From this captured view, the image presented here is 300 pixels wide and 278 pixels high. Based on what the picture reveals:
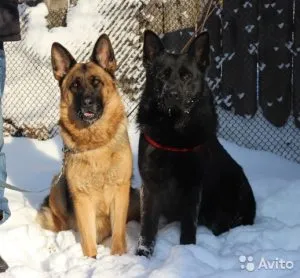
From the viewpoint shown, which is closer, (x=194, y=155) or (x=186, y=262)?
(x=186, y=262)

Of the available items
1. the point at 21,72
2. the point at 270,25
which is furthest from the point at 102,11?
the point at 270,25

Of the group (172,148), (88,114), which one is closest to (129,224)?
(172,148)

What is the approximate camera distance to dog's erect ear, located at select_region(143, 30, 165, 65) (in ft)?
12.1

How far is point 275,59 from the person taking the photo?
616cm

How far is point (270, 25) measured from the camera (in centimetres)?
612

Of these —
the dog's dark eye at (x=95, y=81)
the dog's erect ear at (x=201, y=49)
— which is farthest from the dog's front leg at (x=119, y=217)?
the dog's erect ear at (x=201, y=49)

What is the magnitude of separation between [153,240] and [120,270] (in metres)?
0.52

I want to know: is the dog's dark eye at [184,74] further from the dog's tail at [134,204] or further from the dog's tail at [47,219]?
the dog's tail at [47,219]

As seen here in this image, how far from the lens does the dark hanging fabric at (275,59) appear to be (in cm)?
602

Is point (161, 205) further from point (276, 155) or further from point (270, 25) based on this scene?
point (270, 25)

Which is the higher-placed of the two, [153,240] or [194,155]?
[194,155]

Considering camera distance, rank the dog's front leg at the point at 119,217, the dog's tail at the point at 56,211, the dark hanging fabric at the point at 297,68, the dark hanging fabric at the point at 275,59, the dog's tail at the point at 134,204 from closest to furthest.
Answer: the dog's front leg at the point at 119,217 → the dog's tail at the point at 56,211 → the dog's tail at the point at 134,204 → the dark hanging fabric at the point at 297,68 → the dark hanging fabric at the point at 275,59

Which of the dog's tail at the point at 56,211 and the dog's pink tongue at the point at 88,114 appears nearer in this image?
the dog's pink tongue at the point at 88,114

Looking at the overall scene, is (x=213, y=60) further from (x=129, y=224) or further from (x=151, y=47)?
(x=129, y=224)
